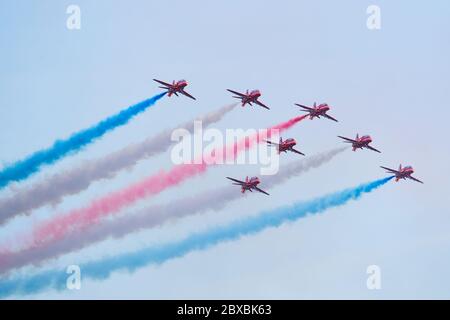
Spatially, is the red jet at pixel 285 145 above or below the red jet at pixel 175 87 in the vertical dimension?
below

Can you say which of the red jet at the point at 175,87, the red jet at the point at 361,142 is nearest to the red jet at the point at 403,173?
the red jet at the point at 361,142

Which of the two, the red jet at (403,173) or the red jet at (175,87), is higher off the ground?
the red jet at (175,87)

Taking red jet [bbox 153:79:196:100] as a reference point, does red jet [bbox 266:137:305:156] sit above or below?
below

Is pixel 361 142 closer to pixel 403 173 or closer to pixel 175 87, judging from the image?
pixel 403 173

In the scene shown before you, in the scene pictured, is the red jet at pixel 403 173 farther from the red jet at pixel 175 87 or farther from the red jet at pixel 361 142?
the red jet at pixel 175 87

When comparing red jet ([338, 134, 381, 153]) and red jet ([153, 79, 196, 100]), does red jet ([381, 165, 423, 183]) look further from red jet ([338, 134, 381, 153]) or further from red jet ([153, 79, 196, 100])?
red jet ([153, 79, 196, 100])

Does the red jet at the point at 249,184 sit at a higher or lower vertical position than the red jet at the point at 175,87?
lower

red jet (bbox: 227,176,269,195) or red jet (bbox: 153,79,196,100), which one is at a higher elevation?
red jet (bbox: 153,79,196,100)

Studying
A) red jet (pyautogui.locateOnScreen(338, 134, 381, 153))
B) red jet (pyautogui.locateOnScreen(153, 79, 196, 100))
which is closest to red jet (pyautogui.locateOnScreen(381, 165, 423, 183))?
red jet (pyautogui.locateOnScreen(338, 134, 381, 153))

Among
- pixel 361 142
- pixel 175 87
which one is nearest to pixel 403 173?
pixel 361 142
